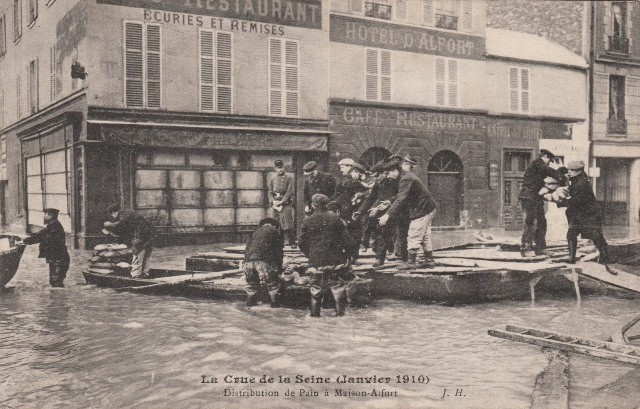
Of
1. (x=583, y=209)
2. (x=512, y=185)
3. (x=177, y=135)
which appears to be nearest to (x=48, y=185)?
(x=177, y=135)

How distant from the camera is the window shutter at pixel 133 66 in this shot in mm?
11945

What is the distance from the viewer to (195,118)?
41.8 feet

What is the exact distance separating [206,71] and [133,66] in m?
1.45

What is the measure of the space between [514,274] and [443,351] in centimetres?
249

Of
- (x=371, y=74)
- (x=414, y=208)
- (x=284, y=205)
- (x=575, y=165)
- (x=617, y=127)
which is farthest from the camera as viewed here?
(x=371, y=74)

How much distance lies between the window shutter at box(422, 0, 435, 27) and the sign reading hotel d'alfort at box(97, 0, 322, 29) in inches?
92.1

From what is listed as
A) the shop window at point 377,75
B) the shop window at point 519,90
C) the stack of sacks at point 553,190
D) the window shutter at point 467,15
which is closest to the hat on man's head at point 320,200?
the stack of sacks at point 553,190

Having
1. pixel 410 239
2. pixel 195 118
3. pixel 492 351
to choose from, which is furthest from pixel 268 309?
pixel 195 118

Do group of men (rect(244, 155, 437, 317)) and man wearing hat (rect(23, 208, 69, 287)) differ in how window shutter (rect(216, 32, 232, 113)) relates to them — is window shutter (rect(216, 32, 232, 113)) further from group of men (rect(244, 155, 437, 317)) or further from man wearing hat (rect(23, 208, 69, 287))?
man wearing hat (rect(23, 208, 69, 287))

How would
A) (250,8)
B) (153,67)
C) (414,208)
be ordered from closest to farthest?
(414,208) < (153,67) < (250,8)

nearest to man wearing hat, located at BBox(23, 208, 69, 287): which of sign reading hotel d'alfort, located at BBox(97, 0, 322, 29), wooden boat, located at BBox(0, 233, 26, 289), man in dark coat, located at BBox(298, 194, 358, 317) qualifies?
wooden boat, located at BBox(0, 233, 26, 289)

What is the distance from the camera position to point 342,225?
6.35 meters

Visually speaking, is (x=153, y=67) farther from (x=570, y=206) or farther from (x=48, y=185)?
(x=570, y=206)

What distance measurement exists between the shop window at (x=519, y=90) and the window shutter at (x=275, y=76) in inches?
287
